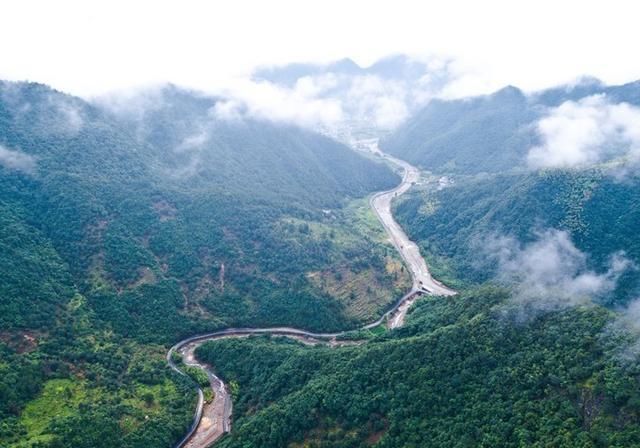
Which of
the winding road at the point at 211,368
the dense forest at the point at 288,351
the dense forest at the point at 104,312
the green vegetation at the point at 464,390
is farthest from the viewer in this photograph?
the winding road at the point at 211,368

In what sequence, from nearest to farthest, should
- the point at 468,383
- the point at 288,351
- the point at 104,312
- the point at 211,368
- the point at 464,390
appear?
the point at 464,390, the point at 468,383, the point at 288,351, the point at 211,368, the point at 104,312

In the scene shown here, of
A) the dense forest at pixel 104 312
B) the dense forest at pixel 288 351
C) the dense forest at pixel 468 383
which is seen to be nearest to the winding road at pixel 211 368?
the dense forest at pixel 288 351

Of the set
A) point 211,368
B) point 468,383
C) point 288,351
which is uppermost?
point 468,383

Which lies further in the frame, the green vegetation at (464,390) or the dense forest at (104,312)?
the dense forest at (104,312)

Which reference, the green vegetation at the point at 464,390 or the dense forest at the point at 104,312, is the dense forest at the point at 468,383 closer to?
the green vegetation at the point at 464,390

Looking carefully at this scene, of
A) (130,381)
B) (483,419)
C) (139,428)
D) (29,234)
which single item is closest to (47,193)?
(29,234)

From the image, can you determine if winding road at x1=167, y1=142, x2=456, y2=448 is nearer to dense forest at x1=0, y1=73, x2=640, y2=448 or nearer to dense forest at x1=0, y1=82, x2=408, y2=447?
dense forest at x1=0, y1=73, x2=640, y2=448

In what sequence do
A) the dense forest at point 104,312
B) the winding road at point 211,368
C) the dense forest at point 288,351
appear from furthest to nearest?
1. the winding road at point 211,368
2. the dense forest at point 104,312
3. the dense forest at point 288,351

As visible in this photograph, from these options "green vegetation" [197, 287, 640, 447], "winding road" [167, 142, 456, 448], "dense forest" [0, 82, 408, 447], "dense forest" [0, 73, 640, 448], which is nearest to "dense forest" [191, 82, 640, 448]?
"green vegetation" [197, 287, 640, 447]

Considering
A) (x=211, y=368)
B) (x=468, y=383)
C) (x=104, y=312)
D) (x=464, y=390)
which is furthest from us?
(x=104, y=312)

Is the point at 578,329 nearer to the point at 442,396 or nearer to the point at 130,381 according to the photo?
the point at 442,396

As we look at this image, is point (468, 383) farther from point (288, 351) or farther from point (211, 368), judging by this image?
point (211, 368)

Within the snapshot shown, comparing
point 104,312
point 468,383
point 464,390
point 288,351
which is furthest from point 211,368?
point 468,383
